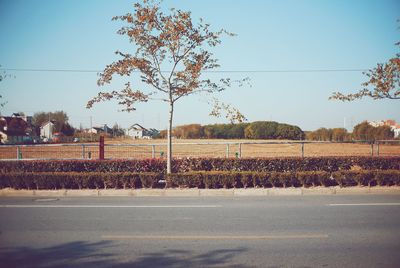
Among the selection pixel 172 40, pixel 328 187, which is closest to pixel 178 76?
pixel 172 40

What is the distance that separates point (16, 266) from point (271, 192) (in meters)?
7.50

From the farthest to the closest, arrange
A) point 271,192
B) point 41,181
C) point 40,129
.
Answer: point 40,129 < point 41,181 < point 271,192

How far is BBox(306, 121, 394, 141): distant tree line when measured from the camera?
44209 mm

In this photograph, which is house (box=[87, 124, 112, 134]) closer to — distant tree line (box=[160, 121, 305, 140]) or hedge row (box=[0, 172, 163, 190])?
distant tree line (box=[160, 121, 305, 140])

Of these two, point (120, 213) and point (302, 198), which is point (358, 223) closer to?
point (302, 198)

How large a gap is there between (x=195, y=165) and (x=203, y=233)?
696 cm

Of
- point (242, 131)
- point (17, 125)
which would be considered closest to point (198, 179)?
point (242, 131)

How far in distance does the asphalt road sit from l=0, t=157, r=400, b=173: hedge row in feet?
12.9

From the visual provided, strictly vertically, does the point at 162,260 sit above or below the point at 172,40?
below

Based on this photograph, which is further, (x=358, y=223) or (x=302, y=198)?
(x=302, y=198)

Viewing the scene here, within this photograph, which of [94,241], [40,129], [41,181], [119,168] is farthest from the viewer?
[40,129]

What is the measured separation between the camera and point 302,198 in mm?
8438

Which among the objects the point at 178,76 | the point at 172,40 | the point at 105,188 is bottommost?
the point at 105,188

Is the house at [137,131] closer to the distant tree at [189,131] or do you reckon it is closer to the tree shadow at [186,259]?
the distant tree at [189,131]
